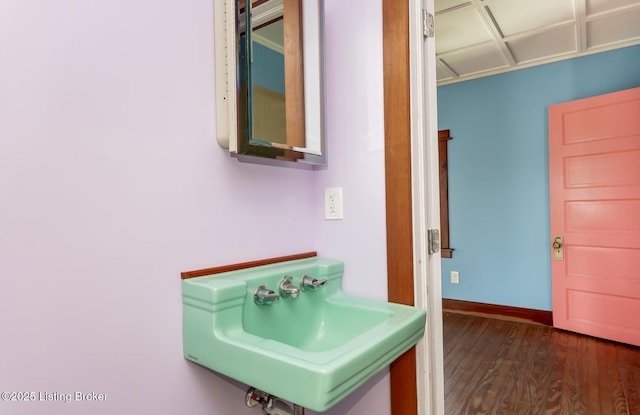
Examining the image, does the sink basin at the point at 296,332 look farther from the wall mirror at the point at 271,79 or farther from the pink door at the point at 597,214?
the pink door at the point at 597,214

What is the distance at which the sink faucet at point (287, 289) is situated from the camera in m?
1.09

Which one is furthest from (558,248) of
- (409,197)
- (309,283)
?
(309,283)

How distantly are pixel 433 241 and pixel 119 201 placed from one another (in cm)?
96

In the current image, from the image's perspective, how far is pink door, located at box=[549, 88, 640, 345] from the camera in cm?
251

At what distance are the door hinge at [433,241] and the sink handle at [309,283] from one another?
0.39 metres

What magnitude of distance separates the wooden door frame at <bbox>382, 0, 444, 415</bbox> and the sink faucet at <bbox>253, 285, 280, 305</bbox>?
0.41m

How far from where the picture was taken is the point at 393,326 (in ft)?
2.99

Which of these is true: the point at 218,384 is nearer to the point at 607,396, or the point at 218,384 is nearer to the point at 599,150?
the point at 607,396

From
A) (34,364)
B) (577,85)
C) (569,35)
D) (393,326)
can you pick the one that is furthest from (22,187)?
(577,85)

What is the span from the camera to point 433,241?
46.7 inches

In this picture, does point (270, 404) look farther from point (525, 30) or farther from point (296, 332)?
point (525, 30)

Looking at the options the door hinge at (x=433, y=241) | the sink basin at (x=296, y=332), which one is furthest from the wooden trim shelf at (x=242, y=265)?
the door hinge at (x=433, y=241)

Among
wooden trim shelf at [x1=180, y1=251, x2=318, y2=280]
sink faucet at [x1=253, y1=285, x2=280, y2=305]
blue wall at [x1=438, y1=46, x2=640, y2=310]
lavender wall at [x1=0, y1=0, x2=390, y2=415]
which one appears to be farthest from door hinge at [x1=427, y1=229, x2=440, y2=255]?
blue wall at [x1=438, y1=46, x2=640, y2=310]

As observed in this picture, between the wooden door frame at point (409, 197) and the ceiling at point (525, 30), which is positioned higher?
the ceiling at point (525, 30)
